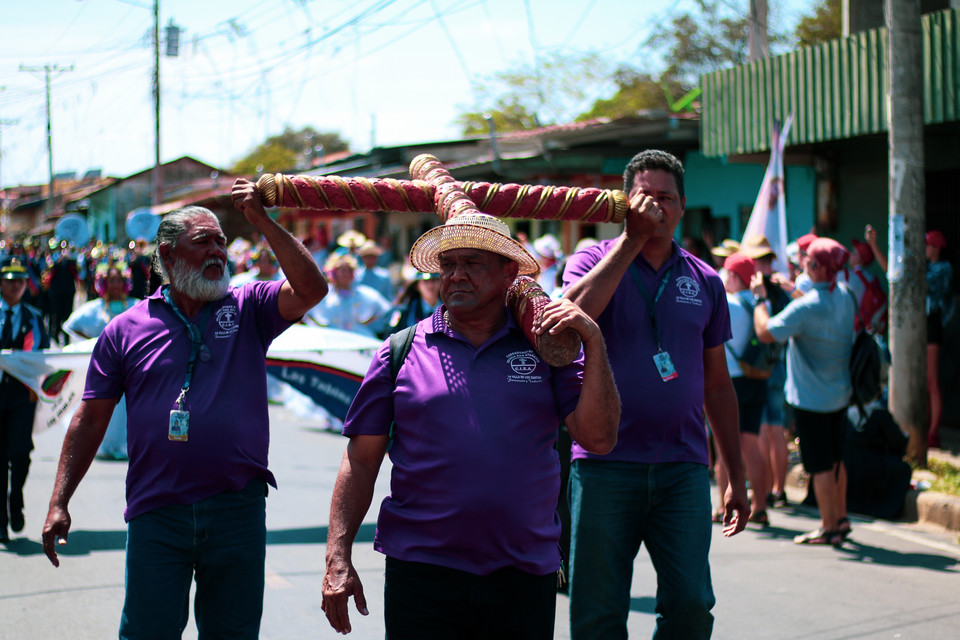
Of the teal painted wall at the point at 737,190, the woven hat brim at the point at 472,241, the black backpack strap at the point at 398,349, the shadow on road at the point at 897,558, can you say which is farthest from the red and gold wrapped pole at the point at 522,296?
the teal painted wall at the point at 737,190

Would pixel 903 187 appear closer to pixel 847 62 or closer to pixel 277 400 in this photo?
pixel 847 62

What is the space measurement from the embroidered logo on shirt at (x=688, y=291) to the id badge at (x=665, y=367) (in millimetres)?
249

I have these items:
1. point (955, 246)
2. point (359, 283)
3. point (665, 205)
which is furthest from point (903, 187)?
point (359, 283)

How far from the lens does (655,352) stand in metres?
3.82

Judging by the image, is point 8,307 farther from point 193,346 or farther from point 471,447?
point 471,447

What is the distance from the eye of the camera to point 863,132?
991 centimetres

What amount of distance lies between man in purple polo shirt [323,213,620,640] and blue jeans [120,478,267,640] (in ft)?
2.43

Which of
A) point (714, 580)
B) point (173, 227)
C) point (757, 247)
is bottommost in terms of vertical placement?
point (714, 580)

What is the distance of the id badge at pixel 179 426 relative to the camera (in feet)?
11.8

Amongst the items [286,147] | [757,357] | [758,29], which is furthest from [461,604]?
[286,147]

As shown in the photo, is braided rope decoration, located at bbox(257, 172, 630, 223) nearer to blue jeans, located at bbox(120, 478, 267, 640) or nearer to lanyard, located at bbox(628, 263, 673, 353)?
lanyard, located at bbox(628, 263, 673, 353)

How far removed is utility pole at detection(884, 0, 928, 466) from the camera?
8508 mm

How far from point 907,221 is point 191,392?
6687mm

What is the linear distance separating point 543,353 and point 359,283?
11.1 m
